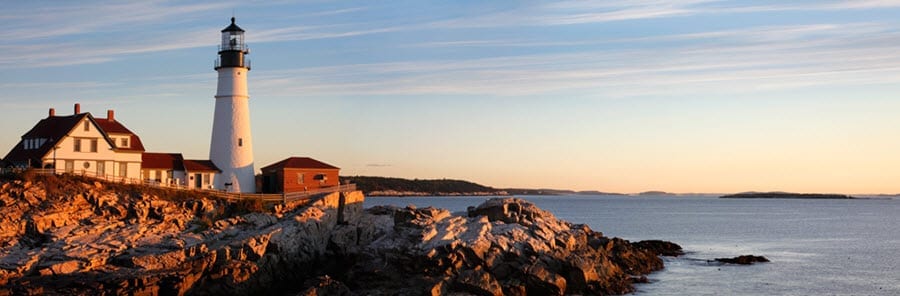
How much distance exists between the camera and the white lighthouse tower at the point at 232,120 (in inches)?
1843

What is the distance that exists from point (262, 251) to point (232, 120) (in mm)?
12830

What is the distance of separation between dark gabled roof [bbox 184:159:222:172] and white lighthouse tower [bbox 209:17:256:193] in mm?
307

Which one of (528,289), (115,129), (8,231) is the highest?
(115,129)

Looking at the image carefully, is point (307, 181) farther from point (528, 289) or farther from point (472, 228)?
point (528, 289)

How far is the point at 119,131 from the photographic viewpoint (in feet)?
148

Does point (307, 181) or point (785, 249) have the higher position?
point (307, 181)

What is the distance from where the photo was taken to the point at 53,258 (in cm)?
3253

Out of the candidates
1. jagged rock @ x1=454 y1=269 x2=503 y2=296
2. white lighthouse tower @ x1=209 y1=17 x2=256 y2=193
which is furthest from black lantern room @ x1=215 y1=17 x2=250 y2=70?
jagged rock @ x1=454 y1=269 x2=503 y2=296

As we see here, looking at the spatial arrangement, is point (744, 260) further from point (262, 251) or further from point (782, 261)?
point (262, 251)

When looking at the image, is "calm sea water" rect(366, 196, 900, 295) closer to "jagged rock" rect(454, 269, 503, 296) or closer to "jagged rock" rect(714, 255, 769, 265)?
"jagged rock" rect(714, 255, 769, 265)

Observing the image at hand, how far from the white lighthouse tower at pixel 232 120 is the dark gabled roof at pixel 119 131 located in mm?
3686

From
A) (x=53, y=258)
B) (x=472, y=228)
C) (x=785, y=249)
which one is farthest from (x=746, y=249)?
(x=53, y=258)

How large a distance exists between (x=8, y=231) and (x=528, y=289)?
18616mm

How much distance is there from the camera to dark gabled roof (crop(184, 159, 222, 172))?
152 ft
